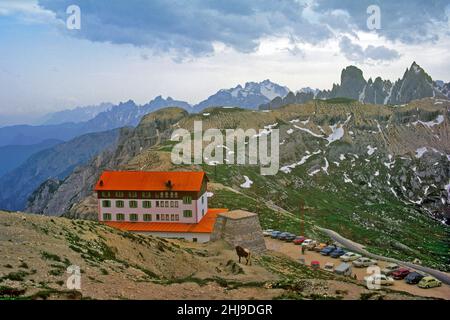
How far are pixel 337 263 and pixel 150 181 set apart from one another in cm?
3968

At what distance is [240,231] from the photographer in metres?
68.1

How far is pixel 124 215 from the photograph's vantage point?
89.6 metres

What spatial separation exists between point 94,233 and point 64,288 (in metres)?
18.8

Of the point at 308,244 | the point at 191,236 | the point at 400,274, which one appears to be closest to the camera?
the point at 400,274

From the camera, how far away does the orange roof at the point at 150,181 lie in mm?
87562

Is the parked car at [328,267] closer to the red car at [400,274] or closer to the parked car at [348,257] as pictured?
the parked car at [348,257]

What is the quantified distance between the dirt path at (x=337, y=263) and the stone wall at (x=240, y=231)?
13.1 meters

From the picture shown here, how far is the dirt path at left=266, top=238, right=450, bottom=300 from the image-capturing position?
66.7 meters

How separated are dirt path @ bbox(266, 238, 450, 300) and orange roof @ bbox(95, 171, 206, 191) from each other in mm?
20220

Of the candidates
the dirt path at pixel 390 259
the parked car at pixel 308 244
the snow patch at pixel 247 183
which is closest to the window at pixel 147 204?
the parked car at pixel 308 244

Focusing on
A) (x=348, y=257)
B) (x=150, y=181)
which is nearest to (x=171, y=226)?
(x=150, y=181)

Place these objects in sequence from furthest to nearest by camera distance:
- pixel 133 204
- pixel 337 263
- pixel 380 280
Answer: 1. pixel 133 204
2. pixel 337 263
3. pixel 380 280

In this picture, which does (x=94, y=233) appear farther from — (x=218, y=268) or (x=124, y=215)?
(x=124, y=215)

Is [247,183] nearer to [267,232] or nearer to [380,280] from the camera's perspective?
[267,232]
